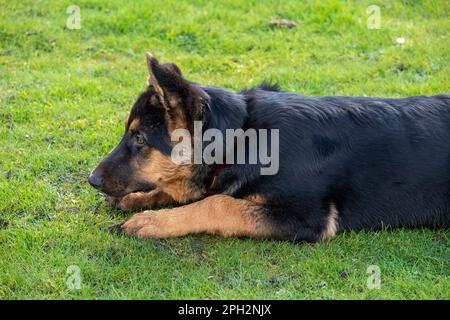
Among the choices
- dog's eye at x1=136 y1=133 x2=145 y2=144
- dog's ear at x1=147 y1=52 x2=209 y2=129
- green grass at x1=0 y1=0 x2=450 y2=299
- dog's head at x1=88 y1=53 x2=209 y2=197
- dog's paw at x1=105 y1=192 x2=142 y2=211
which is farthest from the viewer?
dog's paw at x1=105 y1=192 x2=142 y2=211

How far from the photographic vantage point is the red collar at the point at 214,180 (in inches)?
244

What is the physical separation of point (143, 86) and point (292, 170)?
434cm

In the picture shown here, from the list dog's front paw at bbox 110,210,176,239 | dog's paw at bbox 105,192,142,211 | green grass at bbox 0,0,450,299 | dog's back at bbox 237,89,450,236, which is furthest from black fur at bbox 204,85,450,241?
dog's paw at bbox 105,192,142,211

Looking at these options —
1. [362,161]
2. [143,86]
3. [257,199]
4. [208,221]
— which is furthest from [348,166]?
[143,86]

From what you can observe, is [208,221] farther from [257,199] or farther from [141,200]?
[141,200]

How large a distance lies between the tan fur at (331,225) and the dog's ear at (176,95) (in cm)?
163

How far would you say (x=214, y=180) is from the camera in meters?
6.27

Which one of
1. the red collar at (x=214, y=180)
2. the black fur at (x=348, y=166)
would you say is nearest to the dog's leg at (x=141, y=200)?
the red collar at (x=214, y=180)

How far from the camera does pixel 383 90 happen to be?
955 centimetres

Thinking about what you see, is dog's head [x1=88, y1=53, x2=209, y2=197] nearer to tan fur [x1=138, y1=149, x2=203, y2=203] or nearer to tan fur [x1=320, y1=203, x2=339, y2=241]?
tan fur [x1=138, y1=149, x2=203, y2=203]

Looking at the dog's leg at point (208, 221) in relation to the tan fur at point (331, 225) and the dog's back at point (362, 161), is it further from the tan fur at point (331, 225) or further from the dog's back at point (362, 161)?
the tan fur at point (331, 225)

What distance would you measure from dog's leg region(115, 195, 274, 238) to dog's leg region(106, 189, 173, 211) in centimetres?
47

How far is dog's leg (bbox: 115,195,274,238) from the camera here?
6.04 m
